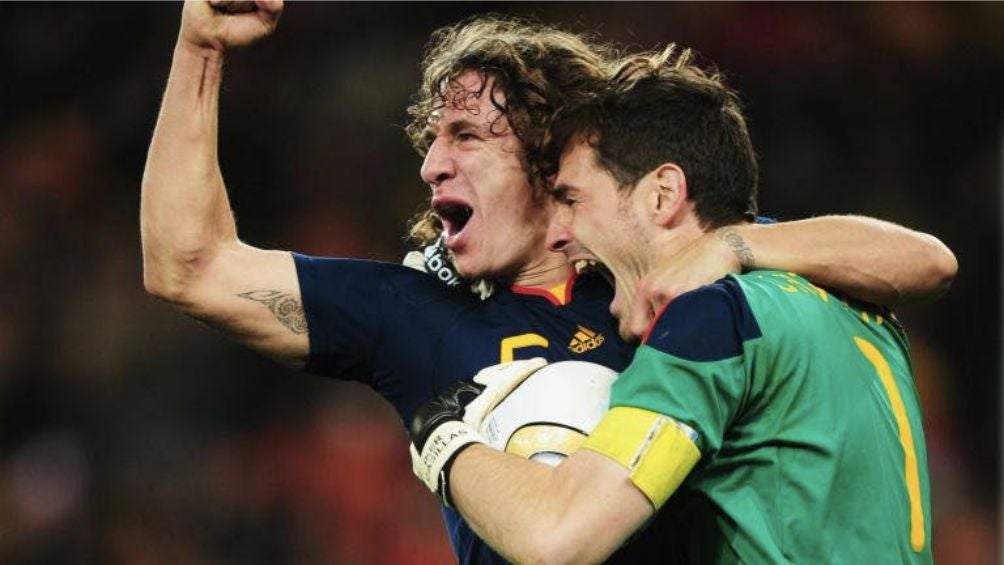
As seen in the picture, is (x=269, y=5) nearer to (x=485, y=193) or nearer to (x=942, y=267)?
(x=485, y=193)

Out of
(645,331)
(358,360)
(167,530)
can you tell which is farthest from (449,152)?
(167,530)

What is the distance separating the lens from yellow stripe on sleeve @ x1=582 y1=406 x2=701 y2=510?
103 inches

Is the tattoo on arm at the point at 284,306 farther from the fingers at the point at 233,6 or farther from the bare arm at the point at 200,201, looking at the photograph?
the fingers at the point at 233,6

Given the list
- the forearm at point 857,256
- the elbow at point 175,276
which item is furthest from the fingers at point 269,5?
the forearm at point 857,256

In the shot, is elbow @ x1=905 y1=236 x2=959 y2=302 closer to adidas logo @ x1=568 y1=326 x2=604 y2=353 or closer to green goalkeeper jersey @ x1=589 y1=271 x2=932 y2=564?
green goalkeeper jersey @ x1=589 y1=271 x2=932 y2=564

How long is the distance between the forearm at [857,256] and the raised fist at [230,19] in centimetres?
119

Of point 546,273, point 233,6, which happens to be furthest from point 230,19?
point 546,273

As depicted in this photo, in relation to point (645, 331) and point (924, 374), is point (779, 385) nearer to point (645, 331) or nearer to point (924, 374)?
point (645, 331)

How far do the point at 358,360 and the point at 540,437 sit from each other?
29.7 inches

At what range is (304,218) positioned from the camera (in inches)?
331

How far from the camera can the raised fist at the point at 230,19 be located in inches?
131

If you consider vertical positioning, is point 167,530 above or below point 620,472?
below

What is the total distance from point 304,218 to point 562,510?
19.6 feet

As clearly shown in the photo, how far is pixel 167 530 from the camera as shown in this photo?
7.57 meters
